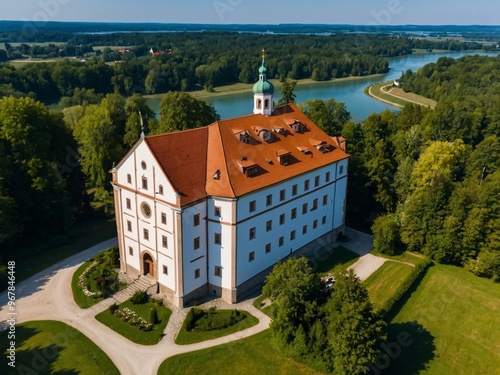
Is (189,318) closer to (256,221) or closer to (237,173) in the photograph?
(256,221)

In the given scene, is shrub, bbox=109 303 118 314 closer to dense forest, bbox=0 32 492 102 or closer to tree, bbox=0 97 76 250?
tree, bbox=0 97 76 250

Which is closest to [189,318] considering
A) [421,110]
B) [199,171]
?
[199,171]

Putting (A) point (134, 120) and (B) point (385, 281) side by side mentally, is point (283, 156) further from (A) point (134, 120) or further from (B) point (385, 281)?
(A) point (134, 120)

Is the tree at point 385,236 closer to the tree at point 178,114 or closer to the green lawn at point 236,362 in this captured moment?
the green lawn at point 236,362

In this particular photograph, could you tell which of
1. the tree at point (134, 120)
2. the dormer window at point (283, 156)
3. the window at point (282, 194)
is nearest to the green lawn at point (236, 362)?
the window at point (282, 194)

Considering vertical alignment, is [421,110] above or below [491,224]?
above
